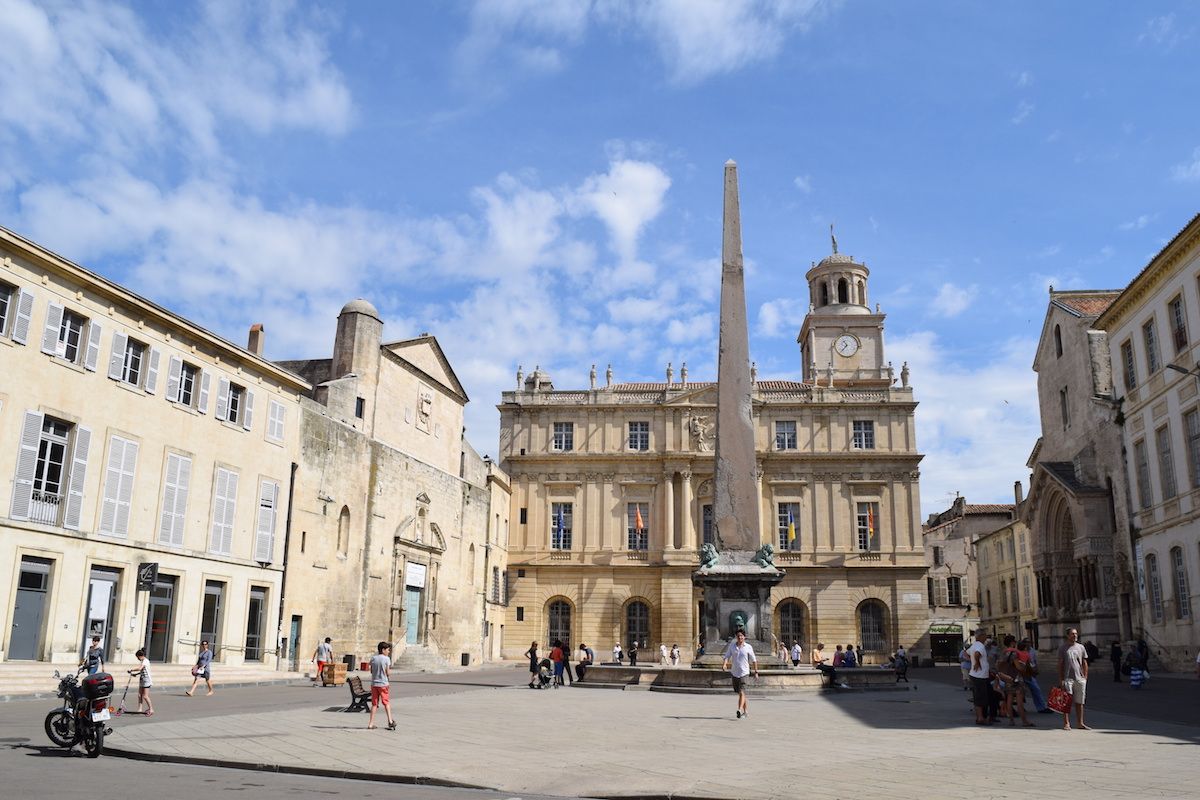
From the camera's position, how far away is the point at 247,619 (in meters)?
24.1

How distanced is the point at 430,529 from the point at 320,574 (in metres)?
7.22

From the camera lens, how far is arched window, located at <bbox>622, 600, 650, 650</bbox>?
44.6 metres

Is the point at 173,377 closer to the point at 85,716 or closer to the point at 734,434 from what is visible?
the point at 734,434

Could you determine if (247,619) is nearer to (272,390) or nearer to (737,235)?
(272,390)

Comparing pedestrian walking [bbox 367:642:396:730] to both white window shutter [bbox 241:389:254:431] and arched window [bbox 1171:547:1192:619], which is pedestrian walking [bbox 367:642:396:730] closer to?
white window shutter [bbox 241:389:254:431]

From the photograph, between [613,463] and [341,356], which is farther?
[613,463]

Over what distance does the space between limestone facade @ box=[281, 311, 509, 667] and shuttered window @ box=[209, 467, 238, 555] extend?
2.54 meters

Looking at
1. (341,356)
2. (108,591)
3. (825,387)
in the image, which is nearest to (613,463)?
(825,387)

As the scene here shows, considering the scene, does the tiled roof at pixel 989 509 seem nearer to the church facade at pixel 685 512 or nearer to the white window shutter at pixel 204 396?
the church facade at pixel 685 512

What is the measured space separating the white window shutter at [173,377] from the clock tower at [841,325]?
3363cm

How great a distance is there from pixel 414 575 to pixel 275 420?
367 inches

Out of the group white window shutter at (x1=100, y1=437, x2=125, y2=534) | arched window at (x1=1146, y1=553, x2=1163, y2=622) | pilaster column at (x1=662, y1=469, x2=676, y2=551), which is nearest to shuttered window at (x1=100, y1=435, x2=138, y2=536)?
white window shutter at (x1=100, y1=437, x2=125, y2=534)

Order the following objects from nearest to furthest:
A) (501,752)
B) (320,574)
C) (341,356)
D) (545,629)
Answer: (501,752), (320,574), (341,356), (545,629)

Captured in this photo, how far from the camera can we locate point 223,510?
76.7 feet
